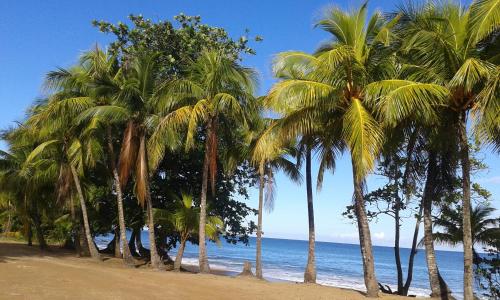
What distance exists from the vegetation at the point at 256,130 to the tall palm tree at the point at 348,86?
40mm

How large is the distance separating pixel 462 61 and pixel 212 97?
956 centimetres

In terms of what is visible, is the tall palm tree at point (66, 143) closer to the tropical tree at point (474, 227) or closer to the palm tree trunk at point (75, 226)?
the palm tree trunk at point (75, 226)

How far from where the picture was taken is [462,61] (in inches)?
491

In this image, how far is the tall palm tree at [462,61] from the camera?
11.2 metres

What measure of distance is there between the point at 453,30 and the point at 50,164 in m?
19.6

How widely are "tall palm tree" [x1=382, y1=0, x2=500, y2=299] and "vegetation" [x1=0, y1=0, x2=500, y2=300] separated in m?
0.04

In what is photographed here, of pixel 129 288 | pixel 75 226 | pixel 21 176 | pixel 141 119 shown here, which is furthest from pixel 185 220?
pixel 21 176

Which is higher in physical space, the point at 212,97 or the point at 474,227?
the point at 212,97

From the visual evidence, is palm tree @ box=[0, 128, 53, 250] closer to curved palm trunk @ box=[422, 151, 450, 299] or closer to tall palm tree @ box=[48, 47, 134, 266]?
tall palm tree @ box=[48, 47, 134, 266]

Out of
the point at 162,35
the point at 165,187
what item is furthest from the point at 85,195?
the point at 162,35

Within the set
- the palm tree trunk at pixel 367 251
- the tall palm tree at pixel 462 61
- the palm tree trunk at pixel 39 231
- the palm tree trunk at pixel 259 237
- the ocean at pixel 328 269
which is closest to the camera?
the tall palm tree at pixel 462 61

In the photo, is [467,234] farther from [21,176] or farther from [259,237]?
[21,176]

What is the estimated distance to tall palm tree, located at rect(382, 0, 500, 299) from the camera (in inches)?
442

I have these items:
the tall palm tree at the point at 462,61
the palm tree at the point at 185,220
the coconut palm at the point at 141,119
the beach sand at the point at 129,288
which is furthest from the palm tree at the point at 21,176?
the tall palm tree at the point at 462,61
